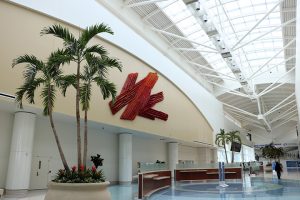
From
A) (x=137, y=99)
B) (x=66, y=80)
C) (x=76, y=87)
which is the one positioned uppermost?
(x=137, y=99)

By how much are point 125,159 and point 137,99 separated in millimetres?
4397

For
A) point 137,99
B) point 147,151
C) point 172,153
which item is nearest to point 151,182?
point 137,99

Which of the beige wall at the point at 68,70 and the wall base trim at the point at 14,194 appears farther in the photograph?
the wall base trim at the point at 14,194

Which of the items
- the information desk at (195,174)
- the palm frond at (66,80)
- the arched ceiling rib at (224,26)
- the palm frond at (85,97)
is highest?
the arched ceiling rib at (224,26)

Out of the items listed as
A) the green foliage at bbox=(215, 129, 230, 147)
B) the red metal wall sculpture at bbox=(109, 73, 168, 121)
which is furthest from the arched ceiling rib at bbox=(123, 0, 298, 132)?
the green foliage at bbox=(215, 129, 230, 147)

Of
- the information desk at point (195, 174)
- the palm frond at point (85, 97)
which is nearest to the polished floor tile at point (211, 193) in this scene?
the palm frond at point (85, 97)

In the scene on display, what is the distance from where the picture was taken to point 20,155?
12.6 m

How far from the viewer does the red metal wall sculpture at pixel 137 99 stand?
1788 cm

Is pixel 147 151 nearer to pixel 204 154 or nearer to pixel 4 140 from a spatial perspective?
pixel 204 154

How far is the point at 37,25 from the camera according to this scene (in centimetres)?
1323

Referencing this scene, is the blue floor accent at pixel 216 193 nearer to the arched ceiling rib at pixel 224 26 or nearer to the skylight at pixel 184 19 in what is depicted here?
the arched ceiling rib at pixel 224 26

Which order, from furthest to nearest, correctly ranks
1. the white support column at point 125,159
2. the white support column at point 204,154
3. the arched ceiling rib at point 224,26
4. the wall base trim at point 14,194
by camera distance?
the white support column at point 204,154 → the white support column at point 125,159 → the arched ceiling rib at point 224,26 → the wall base trim at point 14,194

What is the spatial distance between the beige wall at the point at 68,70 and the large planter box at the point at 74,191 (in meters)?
6.17

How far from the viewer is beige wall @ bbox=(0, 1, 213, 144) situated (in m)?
11.7
